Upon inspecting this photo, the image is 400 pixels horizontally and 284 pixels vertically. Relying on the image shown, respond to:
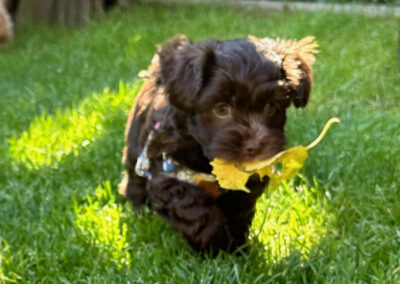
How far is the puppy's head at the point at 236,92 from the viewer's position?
2.51 m

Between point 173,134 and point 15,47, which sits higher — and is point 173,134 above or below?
above

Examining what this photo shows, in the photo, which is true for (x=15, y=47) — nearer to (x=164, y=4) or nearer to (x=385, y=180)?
(x=164, y=4)

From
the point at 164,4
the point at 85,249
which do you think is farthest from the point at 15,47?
the point at 85,249

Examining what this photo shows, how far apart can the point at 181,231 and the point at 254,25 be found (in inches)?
195

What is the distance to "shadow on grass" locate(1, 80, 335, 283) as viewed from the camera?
269 centimetres

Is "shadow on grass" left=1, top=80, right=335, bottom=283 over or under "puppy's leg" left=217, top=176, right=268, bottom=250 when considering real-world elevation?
under

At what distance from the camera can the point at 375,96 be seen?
4828 mm

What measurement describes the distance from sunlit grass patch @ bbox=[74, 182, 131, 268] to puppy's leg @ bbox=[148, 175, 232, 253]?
29 cm

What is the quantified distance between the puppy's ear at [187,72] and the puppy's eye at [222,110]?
107 millimetres

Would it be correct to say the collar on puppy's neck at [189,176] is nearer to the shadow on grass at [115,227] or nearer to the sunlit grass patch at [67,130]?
the shadow on grass at [115,227]

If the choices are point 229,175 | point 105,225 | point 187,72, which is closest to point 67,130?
point 105,225

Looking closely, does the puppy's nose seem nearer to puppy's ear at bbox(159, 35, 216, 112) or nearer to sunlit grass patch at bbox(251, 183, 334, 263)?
puppy's ear at bbox(159, 35, 216, 112)

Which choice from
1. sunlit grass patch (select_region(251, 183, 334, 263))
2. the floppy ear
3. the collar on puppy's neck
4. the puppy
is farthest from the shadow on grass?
the floppy ear

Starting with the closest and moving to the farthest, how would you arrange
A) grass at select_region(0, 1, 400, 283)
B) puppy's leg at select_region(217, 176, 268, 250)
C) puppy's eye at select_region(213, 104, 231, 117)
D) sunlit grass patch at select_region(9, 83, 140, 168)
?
puppy's eye at select_region(213, 104, 231, 117), grass at select_region(0, 1, 400, 283), puppy's leg at select_region(217, 176, 268, 250), sunlit grass patch at select_region(9, 83, 140, 168)
